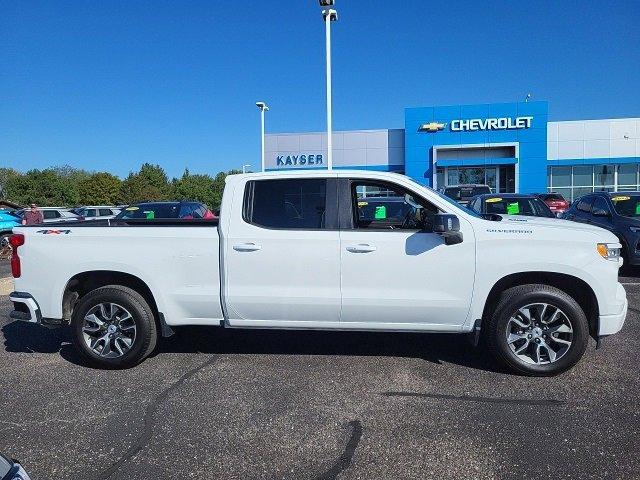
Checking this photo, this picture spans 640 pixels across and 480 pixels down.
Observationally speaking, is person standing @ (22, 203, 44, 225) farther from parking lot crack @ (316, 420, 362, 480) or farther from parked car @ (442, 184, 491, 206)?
parking lot crack @ (316, 420, 362, 480)

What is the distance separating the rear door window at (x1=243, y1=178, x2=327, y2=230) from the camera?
4.73 metres

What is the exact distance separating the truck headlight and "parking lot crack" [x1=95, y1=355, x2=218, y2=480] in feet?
A: 12.4

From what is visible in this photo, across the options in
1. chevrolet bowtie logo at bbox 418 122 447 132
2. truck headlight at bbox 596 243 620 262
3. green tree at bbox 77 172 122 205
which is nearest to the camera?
truck headlight at bbox 596 243 620 262

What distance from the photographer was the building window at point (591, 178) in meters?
36.7

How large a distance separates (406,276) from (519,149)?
34.6 metres

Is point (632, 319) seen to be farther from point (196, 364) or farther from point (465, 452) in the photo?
point (196, 364)

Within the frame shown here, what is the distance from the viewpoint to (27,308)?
492 cm

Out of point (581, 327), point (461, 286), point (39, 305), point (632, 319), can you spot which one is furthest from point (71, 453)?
point (632, 319)

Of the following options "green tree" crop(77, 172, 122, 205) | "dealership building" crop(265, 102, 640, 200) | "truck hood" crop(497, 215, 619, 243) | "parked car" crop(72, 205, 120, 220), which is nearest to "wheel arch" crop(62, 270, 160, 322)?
"truck hood" crop(497, 215, 619, 243)

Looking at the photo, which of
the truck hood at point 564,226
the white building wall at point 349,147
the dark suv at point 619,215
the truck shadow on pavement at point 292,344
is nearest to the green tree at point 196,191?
the white building wall at point 349,147

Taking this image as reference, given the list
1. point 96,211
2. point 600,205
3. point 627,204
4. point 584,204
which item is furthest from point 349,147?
point 627,204

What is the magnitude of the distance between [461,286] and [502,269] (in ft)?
1.25

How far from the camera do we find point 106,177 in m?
64.0

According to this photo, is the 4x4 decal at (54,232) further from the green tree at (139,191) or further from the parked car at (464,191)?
the green tree at (139,191)
